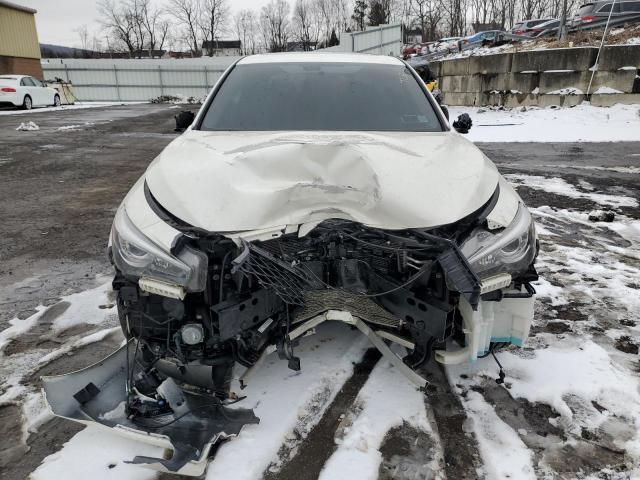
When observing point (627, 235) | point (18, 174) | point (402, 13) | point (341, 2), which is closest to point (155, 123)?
point (18, 174)

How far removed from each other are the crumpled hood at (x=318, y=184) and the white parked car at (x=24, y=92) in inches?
920

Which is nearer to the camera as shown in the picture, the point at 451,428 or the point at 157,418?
the point at 157,418

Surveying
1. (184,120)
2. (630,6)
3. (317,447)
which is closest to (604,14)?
(630,6)

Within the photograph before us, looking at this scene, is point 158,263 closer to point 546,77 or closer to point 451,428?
point 451,428

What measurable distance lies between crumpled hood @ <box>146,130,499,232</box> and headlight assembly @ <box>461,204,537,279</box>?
16 centimetres

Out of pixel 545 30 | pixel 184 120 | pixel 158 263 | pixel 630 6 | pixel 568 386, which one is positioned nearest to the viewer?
pixel 158 263

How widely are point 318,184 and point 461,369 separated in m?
1.44

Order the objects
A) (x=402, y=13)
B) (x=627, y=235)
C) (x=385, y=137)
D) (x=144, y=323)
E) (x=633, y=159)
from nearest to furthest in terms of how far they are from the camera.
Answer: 1. (x=144, y=323)
2. (x=385, y=137)
3. (x=627, y=235)
4. (x=633, y=159)
5. (x=402, y=13)

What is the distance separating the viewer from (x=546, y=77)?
1578 centimetres

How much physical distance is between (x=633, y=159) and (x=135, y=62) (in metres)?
34.1

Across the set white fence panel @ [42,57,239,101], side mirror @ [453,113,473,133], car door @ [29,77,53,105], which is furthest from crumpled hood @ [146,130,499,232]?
white fence panel @ [42,57,239,101]

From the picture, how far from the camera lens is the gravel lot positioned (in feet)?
7.06

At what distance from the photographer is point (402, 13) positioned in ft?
188

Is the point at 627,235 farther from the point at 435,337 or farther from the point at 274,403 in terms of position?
the point at 274,403
